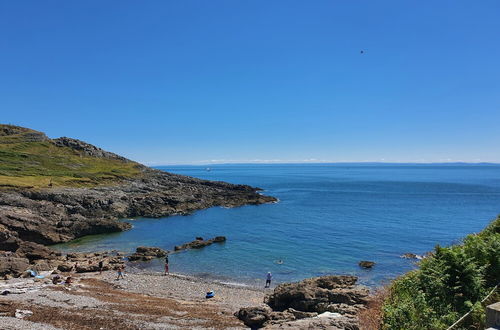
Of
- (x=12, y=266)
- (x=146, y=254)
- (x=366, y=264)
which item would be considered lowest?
(x=146, y=254)

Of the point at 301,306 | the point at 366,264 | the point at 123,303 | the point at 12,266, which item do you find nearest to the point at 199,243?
the point at 12,266

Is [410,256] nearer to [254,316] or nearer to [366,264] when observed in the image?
[366,264]

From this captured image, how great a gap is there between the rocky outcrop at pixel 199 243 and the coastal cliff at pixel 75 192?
19.9 metres

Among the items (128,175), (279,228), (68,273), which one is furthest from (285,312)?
(128,175)

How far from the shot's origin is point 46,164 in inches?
4316

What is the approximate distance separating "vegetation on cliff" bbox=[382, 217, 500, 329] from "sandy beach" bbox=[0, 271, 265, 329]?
491 inches

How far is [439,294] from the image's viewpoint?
602 inches

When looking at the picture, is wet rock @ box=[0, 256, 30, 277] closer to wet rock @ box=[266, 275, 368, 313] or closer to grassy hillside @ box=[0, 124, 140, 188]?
wet rock @ box=[266, 275, 368, 313]

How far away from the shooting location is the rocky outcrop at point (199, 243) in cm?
5389

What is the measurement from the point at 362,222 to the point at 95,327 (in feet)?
207

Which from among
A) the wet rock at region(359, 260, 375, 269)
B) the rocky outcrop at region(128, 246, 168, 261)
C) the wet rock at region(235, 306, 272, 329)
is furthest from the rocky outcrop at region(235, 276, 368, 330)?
the rocky outcrop at region(128, 246, 168, 261)

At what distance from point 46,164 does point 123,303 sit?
10005cm

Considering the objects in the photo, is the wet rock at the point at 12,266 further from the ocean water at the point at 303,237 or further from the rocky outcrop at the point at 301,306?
the rocky outcrop at the point at 301,306

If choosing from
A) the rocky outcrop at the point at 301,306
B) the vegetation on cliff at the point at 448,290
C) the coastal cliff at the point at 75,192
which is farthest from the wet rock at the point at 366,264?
the coastal cliff at the point at 75,192
